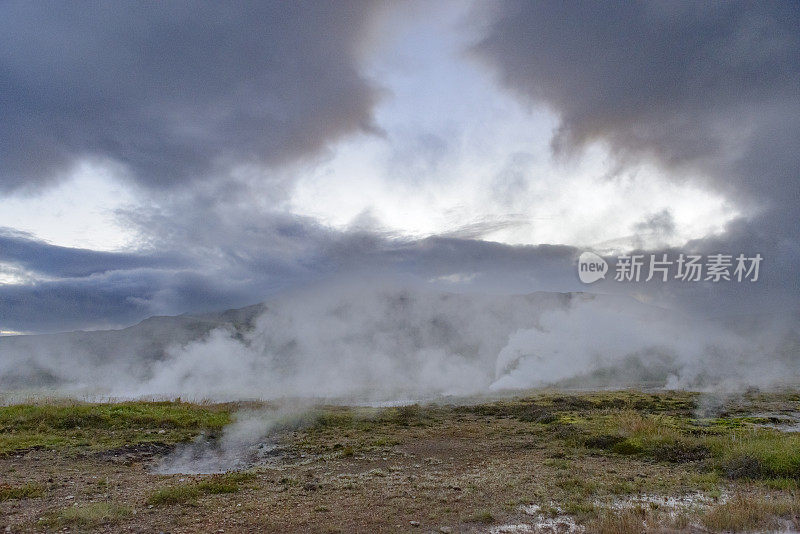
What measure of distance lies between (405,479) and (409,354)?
8604 centimetres

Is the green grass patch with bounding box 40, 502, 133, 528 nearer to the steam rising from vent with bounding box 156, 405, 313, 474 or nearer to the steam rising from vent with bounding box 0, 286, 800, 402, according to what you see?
the steam rising from vent with bounding box 156, 405, 313, 474

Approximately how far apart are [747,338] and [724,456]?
160m

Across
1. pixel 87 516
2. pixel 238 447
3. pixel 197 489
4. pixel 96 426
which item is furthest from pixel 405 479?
pixel 96 426

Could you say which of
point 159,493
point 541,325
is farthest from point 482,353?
point 159,493

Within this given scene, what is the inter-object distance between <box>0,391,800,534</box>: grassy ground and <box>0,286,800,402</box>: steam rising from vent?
86.5ft

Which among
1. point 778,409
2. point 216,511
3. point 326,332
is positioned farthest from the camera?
point 326,332

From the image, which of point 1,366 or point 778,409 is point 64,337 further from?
point 778,409

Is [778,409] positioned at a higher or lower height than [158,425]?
lower

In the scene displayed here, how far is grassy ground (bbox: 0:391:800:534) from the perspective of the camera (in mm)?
10969

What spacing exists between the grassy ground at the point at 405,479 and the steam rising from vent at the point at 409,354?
2638 centimetres

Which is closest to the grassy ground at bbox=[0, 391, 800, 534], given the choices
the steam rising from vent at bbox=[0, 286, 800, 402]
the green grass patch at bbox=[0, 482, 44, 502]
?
the green grass patch at bbox=[0, 482, 44, 502]

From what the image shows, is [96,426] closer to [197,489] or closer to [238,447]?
[238,447]

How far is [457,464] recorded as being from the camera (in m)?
18.0

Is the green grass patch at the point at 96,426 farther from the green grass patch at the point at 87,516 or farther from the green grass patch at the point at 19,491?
the green grass patch at the point at 87,516
